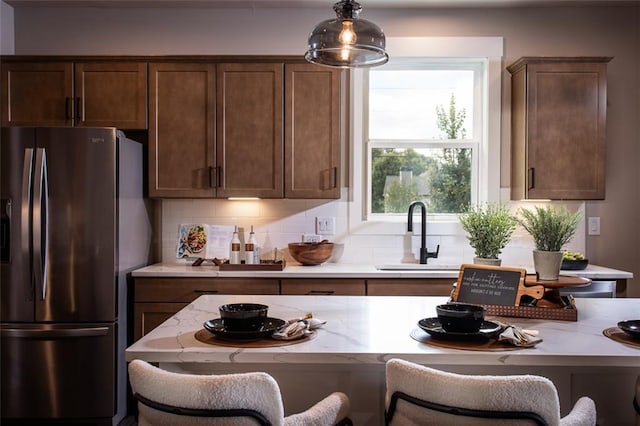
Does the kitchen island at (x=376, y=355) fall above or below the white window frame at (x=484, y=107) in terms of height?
below

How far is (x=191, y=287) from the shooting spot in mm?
3334

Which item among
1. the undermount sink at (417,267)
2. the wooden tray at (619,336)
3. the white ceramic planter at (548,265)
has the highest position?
the white ceramic planter at (548,265)

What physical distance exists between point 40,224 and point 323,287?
64.2 inches

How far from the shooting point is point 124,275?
10.6 ft

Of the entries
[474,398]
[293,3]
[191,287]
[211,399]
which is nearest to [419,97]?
[293,3]

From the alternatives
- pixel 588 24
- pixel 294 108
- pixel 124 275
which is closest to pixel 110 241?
pixel 124 275

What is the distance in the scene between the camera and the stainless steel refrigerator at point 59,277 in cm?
300

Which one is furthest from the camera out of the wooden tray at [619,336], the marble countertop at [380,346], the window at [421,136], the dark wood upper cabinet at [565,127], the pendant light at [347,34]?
the window at [421,136]

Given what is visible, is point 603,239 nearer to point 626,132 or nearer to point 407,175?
point 626,132

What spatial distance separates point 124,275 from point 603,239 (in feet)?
10.7

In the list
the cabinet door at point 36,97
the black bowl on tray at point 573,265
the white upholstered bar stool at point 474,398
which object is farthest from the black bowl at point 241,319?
the cabinet door at point 36,97

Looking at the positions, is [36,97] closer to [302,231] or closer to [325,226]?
[302,231]

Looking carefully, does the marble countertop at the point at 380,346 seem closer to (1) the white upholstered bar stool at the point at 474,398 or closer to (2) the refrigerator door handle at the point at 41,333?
(1) the white upholstered bar stool at the point at 474,398

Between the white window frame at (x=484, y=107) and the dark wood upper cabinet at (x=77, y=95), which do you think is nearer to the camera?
the dark wood upper cabinet at (x=77, y=95)
